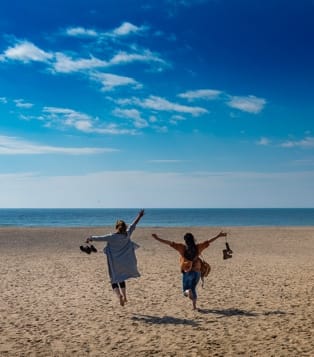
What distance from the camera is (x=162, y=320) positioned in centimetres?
956

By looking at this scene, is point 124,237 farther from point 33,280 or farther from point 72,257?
point 72,257

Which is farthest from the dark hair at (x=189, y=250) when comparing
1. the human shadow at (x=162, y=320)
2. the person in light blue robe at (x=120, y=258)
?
the human shadow at (x=162, y=320)

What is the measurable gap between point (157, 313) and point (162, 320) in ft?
2.16

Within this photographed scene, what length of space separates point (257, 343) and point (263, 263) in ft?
38.1

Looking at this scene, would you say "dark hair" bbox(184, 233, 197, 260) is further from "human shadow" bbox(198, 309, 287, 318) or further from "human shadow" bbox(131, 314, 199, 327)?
"human shadow" bbox(131, 314, 199, 327)

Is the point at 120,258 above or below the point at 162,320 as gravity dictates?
above

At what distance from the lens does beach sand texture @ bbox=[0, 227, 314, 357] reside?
779 cm

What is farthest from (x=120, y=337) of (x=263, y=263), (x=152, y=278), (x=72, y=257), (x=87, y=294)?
(x=72, y=257)

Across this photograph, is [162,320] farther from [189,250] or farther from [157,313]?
[189,250]

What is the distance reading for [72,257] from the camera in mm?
22188

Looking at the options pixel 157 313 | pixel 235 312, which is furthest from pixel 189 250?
pixel 235 312

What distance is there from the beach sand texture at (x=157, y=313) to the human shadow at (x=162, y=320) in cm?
2

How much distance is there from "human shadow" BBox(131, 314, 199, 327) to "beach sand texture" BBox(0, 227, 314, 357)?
0.02 meters

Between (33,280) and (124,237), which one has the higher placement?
(124,237)
